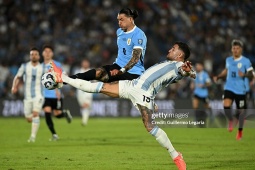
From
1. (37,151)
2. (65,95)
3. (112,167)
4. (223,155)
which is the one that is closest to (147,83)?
(112,167)

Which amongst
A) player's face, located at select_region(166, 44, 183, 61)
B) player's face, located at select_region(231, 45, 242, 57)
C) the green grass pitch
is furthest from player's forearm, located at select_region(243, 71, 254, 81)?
player's face, located at select_region(166, 44, 183, 61)

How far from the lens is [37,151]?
13930mm

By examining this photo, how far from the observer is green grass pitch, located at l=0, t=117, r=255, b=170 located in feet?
36.8

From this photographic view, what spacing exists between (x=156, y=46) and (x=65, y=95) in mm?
5374

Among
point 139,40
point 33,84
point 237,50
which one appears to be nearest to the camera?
point 139,40

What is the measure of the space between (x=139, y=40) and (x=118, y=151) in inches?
113

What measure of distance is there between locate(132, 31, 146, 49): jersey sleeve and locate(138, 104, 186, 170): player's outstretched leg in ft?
8.22

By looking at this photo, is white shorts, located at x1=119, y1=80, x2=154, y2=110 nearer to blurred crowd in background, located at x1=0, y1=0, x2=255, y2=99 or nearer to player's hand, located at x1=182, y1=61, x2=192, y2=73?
player's hand, located at x1=182, y1=61, x2=192, y2=73

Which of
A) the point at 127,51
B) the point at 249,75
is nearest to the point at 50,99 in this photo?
the point at 127,51

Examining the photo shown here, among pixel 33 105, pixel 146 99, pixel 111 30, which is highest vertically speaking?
pixel 111 30

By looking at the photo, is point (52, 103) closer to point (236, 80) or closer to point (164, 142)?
point (236, 80)

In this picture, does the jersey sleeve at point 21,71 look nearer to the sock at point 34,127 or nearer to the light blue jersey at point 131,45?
the sock at point 34,127

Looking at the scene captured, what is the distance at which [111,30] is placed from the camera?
3173 cm

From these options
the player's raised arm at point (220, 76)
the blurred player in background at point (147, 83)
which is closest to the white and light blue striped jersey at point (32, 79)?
the player's raised arm at point (220, 76)
